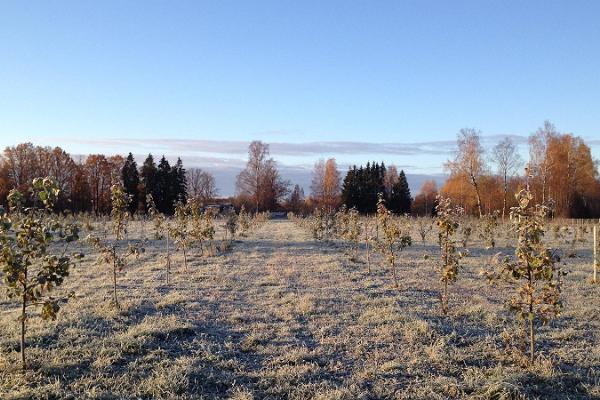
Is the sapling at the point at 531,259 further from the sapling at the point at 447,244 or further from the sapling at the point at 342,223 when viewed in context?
the sapling at the point at 342,223

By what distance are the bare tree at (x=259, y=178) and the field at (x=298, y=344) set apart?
39442 mm

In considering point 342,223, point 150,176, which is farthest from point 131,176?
point 342,223

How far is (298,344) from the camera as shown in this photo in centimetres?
563

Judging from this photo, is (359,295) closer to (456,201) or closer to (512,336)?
(512,336)

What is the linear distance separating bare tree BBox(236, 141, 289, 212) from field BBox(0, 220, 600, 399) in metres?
39.4

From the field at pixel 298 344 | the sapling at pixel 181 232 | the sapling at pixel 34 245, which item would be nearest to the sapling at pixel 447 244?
the field at pixel 298 344

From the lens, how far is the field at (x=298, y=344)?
429 cm

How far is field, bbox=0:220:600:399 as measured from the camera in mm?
4289

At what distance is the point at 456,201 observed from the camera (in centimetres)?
4103

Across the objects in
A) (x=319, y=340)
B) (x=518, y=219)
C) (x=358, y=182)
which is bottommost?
(x=319, y=340)

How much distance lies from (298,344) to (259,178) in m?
44.2

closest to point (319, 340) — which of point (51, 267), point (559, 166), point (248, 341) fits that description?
point (248, 341)

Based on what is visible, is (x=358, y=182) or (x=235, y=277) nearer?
(x=235, y=277)

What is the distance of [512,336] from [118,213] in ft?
24.0
